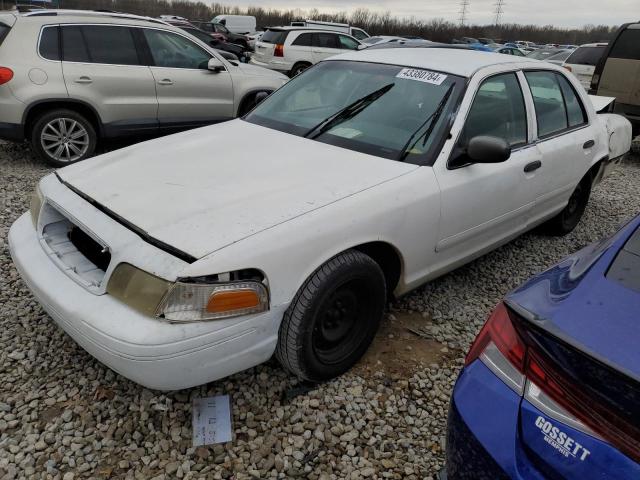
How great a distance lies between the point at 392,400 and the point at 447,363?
1.63 feet

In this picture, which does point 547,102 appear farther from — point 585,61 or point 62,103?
point 585,61

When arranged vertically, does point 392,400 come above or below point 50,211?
below

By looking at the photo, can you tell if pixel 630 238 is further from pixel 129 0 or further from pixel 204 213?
pixel 129 0

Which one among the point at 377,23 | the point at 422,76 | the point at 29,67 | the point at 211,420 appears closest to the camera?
the point at 211,420

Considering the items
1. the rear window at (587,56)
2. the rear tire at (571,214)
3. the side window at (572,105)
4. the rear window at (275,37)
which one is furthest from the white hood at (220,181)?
the rear window at (275,37)

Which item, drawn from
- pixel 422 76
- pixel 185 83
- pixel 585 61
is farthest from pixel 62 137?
pixel 585 61

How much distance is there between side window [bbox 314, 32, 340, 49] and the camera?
45.6 feet

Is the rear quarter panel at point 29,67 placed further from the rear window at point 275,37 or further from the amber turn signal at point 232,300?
the rear window at point 275,37

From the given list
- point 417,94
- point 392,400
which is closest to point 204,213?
point 392,400

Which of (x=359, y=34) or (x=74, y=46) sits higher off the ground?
(x=74, y=46)

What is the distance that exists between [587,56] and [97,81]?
32.3ft

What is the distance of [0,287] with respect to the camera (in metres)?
3.16

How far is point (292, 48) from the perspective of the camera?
13.5 m

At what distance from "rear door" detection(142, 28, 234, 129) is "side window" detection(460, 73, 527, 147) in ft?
13.9
